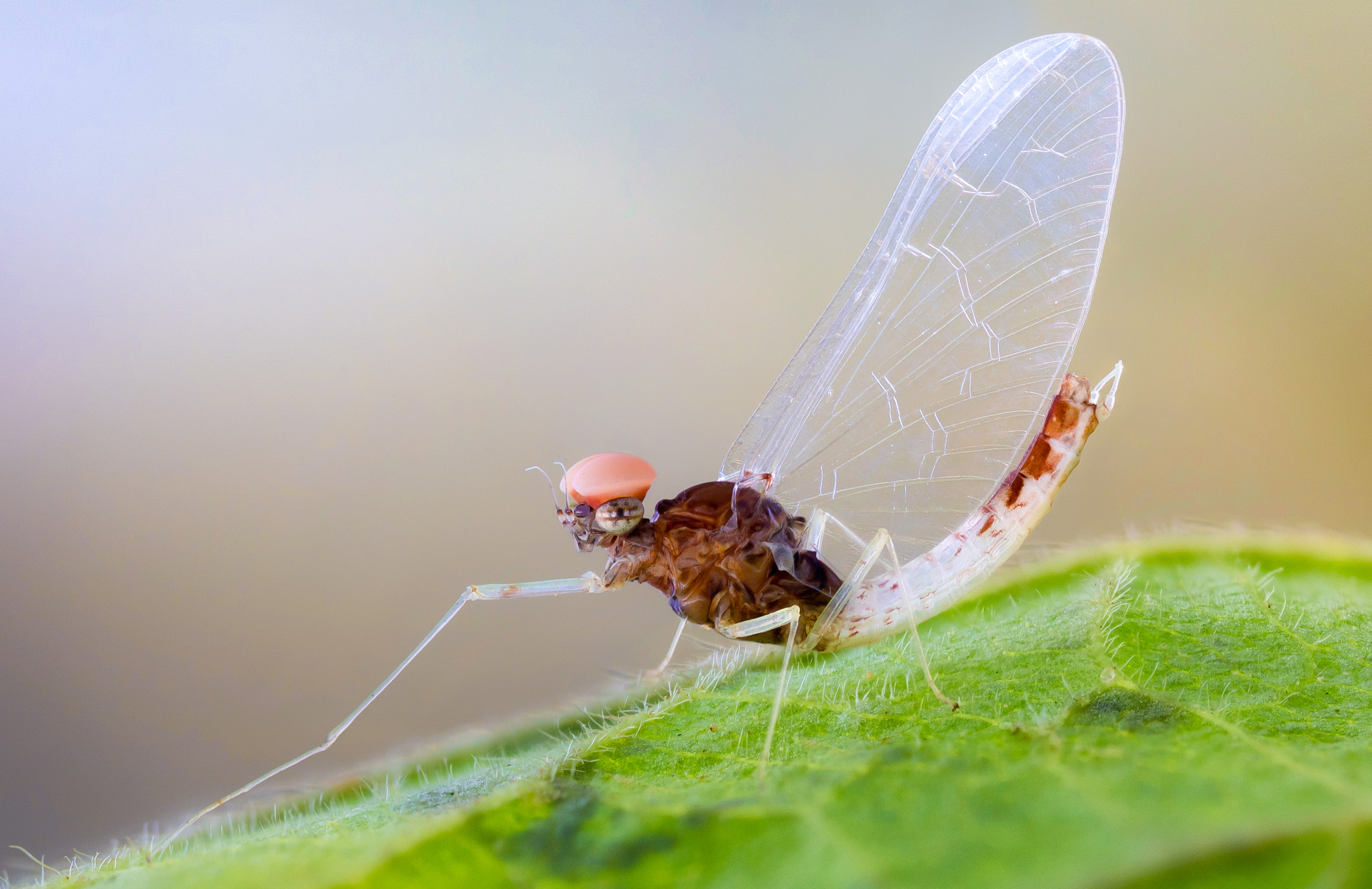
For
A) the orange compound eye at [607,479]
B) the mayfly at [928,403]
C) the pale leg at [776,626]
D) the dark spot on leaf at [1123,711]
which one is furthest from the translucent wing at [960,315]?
the dark spot on leaf at [1123,711]

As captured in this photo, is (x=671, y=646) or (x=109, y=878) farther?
(x=671, y=646)

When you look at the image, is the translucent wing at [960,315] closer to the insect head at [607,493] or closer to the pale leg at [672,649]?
the insect head at [607,493]

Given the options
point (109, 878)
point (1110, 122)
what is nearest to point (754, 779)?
point (109, 878)

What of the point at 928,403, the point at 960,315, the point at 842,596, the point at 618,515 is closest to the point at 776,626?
the point at 842,596

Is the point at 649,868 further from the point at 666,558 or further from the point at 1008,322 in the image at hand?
the point at 1008,322

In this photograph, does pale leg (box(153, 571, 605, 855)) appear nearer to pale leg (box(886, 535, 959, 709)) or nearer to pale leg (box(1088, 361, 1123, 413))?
pale leg (box(886, 535, 959, 709))

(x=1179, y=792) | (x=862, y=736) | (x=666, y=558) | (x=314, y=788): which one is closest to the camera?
(x=1179, y=792)

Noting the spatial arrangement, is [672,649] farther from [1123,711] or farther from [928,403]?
[1123,711]

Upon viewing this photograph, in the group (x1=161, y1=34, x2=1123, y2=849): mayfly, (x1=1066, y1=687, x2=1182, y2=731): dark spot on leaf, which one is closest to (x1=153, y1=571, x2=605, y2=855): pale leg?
(x1=161, y1=34, x2=1123, y2=849): mayfly
